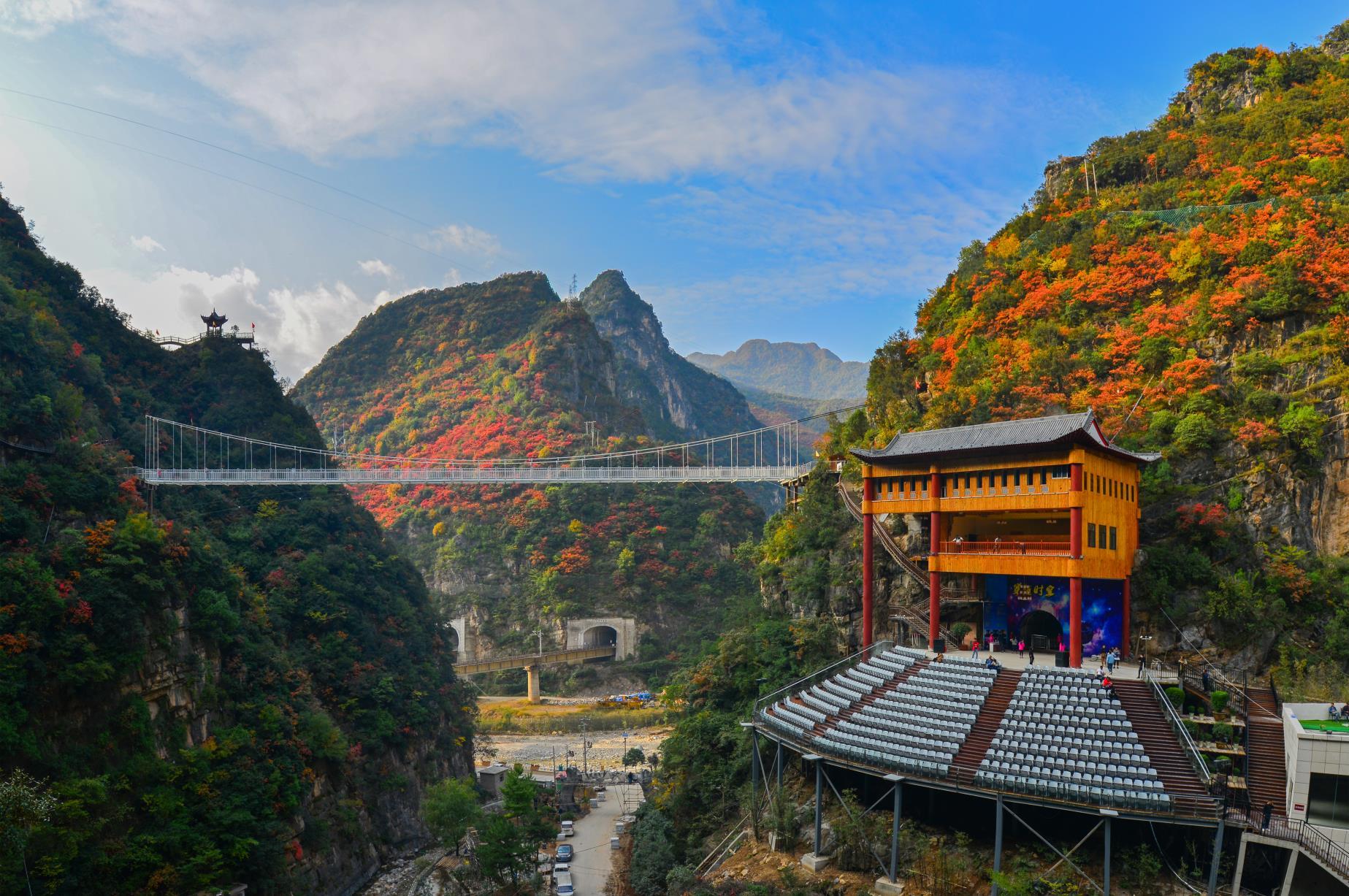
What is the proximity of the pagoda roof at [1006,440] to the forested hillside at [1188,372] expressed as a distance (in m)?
3.17

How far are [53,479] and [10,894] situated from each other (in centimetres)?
1335

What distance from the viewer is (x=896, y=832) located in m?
19.2

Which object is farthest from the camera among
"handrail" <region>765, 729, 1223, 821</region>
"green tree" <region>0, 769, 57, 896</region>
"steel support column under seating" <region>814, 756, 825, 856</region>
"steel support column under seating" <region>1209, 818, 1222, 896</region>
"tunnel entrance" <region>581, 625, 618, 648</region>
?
"tunnel entrance" <region>581, 625, 618, 648</region>

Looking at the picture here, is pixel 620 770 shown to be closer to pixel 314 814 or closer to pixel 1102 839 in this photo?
pixel 314 814

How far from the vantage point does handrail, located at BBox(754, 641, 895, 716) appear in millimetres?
25297

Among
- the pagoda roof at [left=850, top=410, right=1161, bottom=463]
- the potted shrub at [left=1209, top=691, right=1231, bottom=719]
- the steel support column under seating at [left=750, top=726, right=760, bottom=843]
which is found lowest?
the steel support column under seating at [left=750, top=726, right=760, bottom=843]

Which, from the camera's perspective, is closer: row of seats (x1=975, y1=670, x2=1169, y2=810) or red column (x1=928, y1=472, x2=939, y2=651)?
row of seats (x1=975, y1=670, x2=1169, y2=810)

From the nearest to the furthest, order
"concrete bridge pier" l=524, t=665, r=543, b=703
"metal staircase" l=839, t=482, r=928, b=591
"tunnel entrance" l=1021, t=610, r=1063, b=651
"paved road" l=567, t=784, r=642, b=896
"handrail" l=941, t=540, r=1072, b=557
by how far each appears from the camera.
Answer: "handrail" l=941, t=540, r=1072, b=557 → "tunnel entrance" l=1021, t=610, r=1063, b=651 → "metal staircase" l=839, t=482, r=928, b=591 → "paved road" l=567, t=784, r=642, b=896 → "concrete bridge pier" l=524, t=665, r=543, b=703

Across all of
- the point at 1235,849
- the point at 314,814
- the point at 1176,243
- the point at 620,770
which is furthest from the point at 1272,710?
the point at 620,770

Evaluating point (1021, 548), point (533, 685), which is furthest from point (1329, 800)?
point (533, 685)

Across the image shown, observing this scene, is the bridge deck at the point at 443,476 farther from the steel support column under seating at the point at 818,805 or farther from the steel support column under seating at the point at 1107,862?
the steel support column under seating at the point at 1107,862

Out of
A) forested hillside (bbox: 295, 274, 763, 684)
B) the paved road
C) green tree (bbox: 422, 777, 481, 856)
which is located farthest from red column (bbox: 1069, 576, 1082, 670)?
forested hillside (bbox: 295, 274, 763, 684)

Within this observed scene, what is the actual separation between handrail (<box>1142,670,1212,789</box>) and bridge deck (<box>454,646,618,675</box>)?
4908 cm

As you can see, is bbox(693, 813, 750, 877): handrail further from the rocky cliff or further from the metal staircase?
the rocky cliff
